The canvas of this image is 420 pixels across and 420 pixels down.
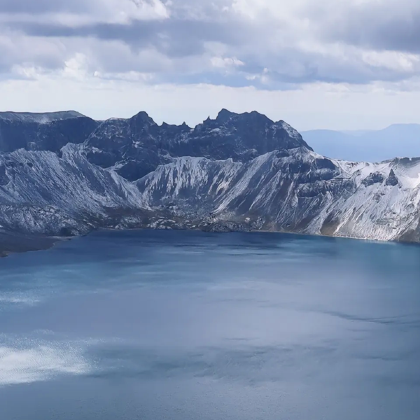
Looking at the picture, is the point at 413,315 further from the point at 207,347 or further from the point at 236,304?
the point at 207,347

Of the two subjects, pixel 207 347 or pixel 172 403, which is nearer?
pixel 172 403

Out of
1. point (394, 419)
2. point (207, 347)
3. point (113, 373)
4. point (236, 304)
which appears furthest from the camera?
point (236, 304)

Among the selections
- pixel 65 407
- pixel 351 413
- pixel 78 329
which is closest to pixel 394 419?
pixel 351 413

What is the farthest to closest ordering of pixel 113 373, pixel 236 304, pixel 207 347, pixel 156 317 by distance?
1. pixel 236 304
2. pixel 156 317
3. pixel 207 347
4. pixel 113 373

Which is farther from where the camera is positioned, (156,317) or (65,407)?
(156,317)

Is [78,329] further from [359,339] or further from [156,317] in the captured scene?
[359,339]

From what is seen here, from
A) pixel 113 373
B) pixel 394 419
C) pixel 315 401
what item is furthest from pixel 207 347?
pixel 394 419
